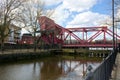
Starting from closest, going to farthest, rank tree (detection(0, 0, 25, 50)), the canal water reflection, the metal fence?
1. the metal fence
2. the canal water reflection
3. tree (detection(0, 0, 25, 50))

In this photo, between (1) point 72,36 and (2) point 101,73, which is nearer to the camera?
(2) point 101,73

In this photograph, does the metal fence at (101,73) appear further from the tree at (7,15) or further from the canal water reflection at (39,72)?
the tree at (7,15)

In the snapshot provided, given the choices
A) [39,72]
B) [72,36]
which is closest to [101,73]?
[39,72]

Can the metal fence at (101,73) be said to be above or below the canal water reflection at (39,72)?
above

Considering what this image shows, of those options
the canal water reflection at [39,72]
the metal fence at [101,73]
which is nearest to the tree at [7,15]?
the canal water reflection at [39,72]

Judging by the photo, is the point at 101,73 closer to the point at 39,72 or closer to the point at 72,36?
the point at 39,72

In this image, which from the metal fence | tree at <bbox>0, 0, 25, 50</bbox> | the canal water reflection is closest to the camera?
the metal fence

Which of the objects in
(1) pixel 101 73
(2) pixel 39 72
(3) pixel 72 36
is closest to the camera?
(1) pixel 101 73

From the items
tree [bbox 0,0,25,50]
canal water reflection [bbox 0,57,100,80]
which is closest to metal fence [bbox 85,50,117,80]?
canal water reflection [bbox 0,57,100,80]

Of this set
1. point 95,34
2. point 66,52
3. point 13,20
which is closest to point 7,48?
point 13,20

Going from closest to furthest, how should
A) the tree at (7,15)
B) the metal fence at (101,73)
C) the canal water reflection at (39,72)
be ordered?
the metal fence at (101,73), the canal water reflection at (39,72), the tree at (7,15)

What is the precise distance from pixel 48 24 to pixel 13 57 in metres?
31.3

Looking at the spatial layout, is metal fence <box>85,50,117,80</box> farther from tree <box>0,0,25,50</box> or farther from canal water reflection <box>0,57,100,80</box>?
tree <box>0,0,25,50</box>

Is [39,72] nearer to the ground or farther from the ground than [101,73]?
nearer to the ground
